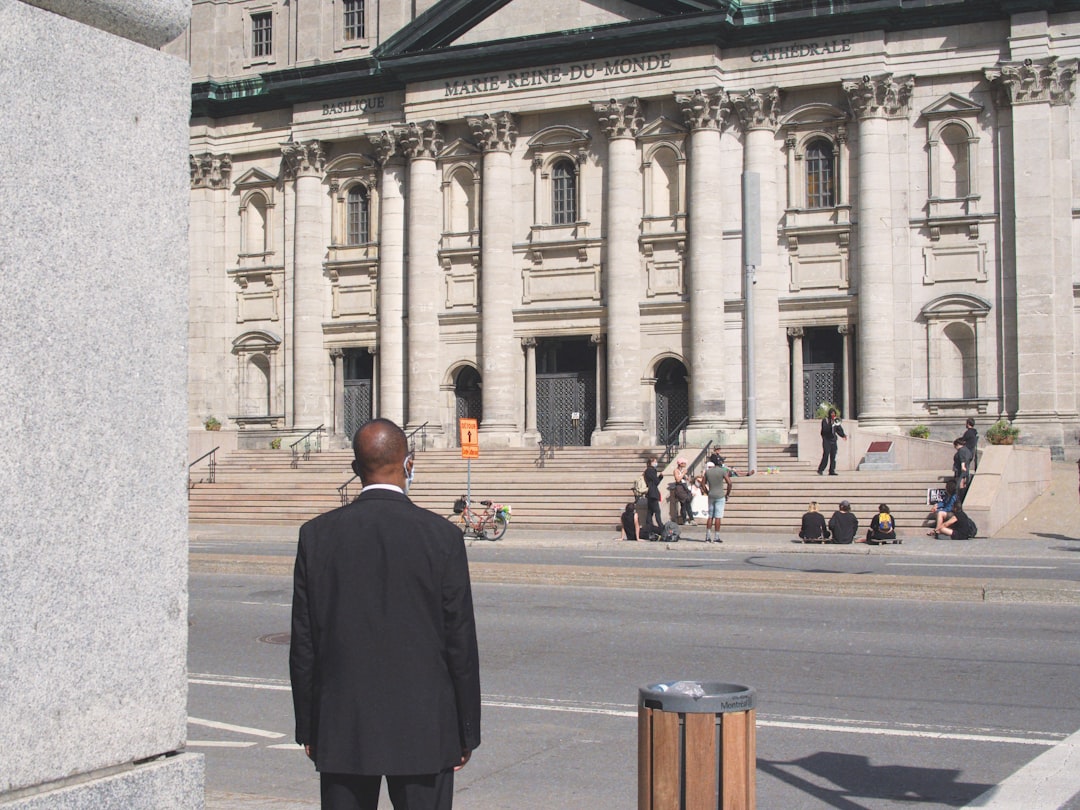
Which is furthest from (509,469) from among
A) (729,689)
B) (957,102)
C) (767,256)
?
(729,689)

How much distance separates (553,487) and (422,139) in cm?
1520

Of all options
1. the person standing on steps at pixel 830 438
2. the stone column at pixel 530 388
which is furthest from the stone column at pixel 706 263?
the person standing on steps at pixel 830 438

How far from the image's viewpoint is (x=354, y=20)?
4891 cm

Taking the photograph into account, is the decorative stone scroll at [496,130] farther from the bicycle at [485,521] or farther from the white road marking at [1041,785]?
the white road marking at [1041,785]

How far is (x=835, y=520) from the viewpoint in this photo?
26.4 meters

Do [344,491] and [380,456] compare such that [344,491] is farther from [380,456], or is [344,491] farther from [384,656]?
[384,656]

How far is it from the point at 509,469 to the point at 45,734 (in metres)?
36.0

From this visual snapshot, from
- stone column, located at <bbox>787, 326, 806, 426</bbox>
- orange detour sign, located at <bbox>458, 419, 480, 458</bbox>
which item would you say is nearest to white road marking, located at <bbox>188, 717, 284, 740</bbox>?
orange detour sign, located at <bbox>458, 419, 480, 458</bbox>

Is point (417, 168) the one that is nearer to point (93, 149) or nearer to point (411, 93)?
point (411, 93)

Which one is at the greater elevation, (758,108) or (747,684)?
(758,108)

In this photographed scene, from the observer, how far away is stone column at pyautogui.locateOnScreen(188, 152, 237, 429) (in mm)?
49094

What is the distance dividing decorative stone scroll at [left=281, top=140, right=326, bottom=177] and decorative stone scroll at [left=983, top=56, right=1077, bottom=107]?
22.8 metres

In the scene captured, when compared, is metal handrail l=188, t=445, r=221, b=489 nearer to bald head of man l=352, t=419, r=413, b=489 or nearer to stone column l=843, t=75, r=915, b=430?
stone column l=843, t=75, r=915, b=430

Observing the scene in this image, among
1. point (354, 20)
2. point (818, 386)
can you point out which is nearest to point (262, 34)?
point (354, 20)
